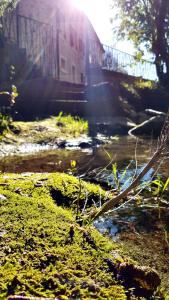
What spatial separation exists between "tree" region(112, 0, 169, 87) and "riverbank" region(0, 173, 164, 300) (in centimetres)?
2391

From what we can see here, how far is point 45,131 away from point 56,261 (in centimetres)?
692

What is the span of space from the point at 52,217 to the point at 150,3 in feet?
88.5

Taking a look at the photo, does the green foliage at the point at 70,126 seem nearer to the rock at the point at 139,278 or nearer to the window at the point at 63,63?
the rock at the point at 139,278

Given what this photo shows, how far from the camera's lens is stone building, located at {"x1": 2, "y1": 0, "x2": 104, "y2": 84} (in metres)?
14.1

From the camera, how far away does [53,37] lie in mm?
17891

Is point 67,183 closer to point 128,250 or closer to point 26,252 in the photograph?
point 128,250

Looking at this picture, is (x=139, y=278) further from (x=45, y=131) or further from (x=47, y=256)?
(x=45, y=131)

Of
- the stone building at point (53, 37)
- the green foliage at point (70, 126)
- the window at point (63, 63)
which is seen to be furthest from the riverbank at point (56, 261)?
the window at point (63, 63)

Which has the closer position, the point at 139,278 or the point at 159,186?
the point at 139,278

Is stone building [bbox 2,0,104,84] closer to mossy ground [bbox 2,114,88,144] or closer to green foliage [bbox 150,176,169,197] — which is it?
mossy ground [bbox 2,114,88,144]

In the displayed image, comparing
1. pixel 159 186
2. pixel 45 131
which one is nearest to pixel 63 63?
pixel 45 131

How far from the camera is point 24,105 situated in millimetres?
9742

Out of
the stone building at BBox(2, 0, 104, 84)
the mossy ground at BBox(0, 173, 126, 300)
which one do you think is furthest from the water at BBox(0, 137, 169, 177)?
the stone building at BBox(2, 0, 104, 84)

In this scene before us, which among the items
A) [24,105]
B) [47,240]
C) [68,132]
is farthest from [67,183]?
[24,105]
